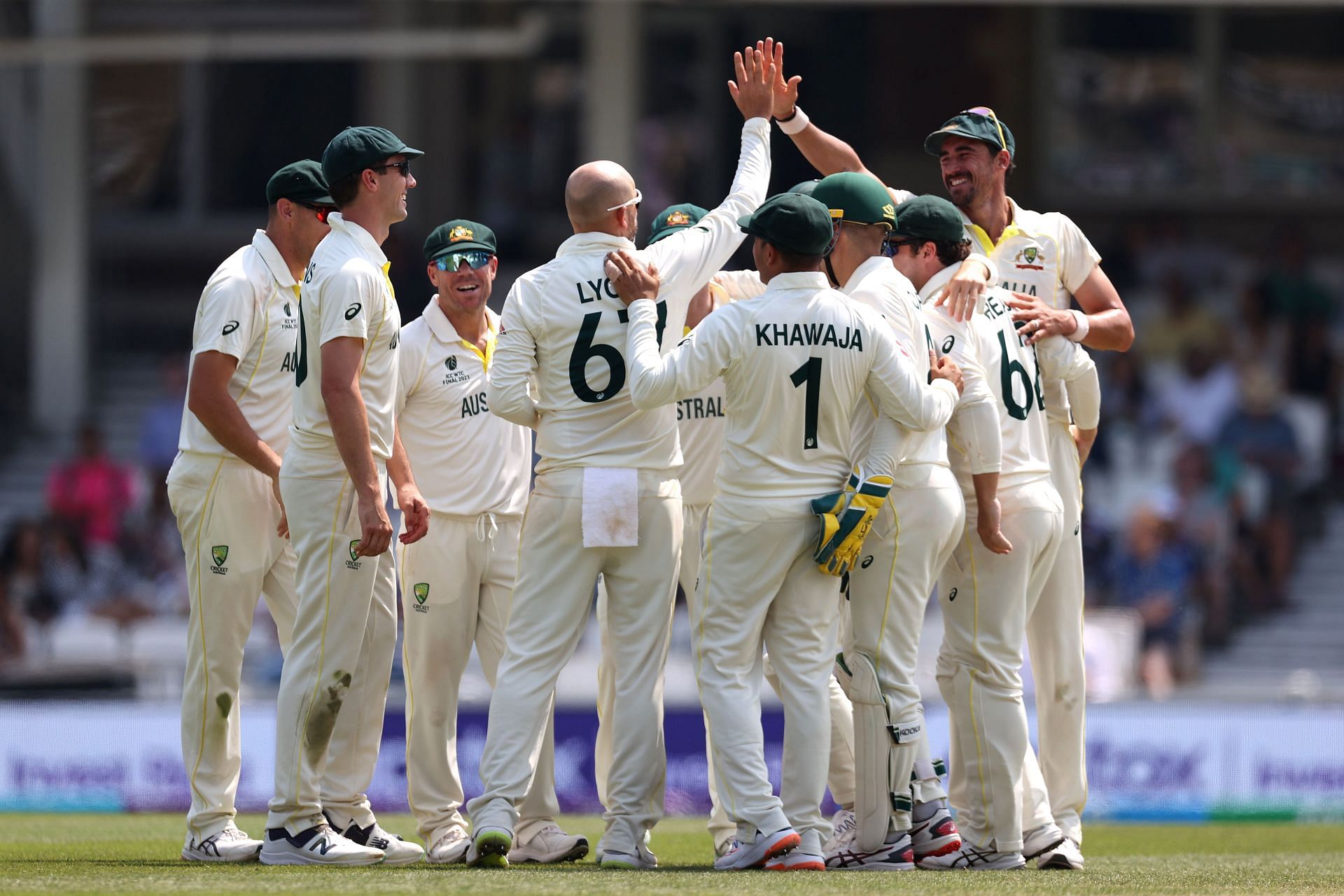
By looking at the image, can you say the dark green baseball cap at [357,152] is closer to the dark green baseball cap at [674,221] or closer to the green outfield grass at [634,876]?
the dark green baseball cap at [674,221]

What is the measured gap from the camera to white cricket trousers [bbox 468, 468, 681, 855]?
6.54m

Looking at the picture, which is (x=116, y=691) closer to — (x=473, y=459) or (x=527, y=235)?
(x=473, y=459)

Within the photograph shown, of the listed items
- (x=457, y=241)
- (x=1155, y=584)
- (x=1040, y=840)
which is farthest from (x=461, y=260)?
(x=1155, y=584)

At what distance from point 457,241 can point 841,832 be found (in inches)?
111

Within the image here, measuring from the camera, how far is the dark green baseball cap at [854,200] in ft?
22.3

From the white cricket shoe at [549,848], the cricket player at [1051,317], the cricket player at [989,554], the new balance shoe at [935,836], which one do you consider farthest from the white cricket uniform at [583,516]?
the cricket player at [1051,317]

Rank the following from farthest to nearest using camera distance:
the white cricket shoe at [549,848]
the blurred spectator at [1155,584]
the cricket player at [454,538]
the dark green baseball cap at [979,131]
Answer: the blurred spectator at [1155,584] < the dark green baseball cap at [979,131] < the cricket player at [454,538] < the white cricket shoe at [549,848]

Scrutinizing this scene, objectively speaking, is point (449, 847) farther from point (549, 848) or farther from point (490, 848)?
point (490, 848)

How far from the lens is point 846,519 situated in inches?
250

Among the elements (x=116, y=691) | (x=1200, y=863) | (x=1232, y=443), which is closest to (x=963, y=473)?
(x=1200, y=863)

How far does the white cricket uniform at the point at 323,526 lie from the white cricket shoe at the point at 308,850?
33 mm

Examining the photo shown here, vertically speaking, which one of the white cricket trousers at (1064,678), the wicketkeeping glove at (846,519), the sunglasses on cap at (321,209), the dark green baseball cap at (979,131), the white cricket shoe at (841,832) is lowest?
the white cricket shoe at (841,832)

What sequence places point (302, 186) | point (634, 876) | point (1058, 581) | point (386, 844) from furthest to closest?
point (1058, 581)
point (302, 186)
point (386, 844)
point (634, 876)

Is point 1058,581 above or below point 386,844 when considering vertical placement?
above
